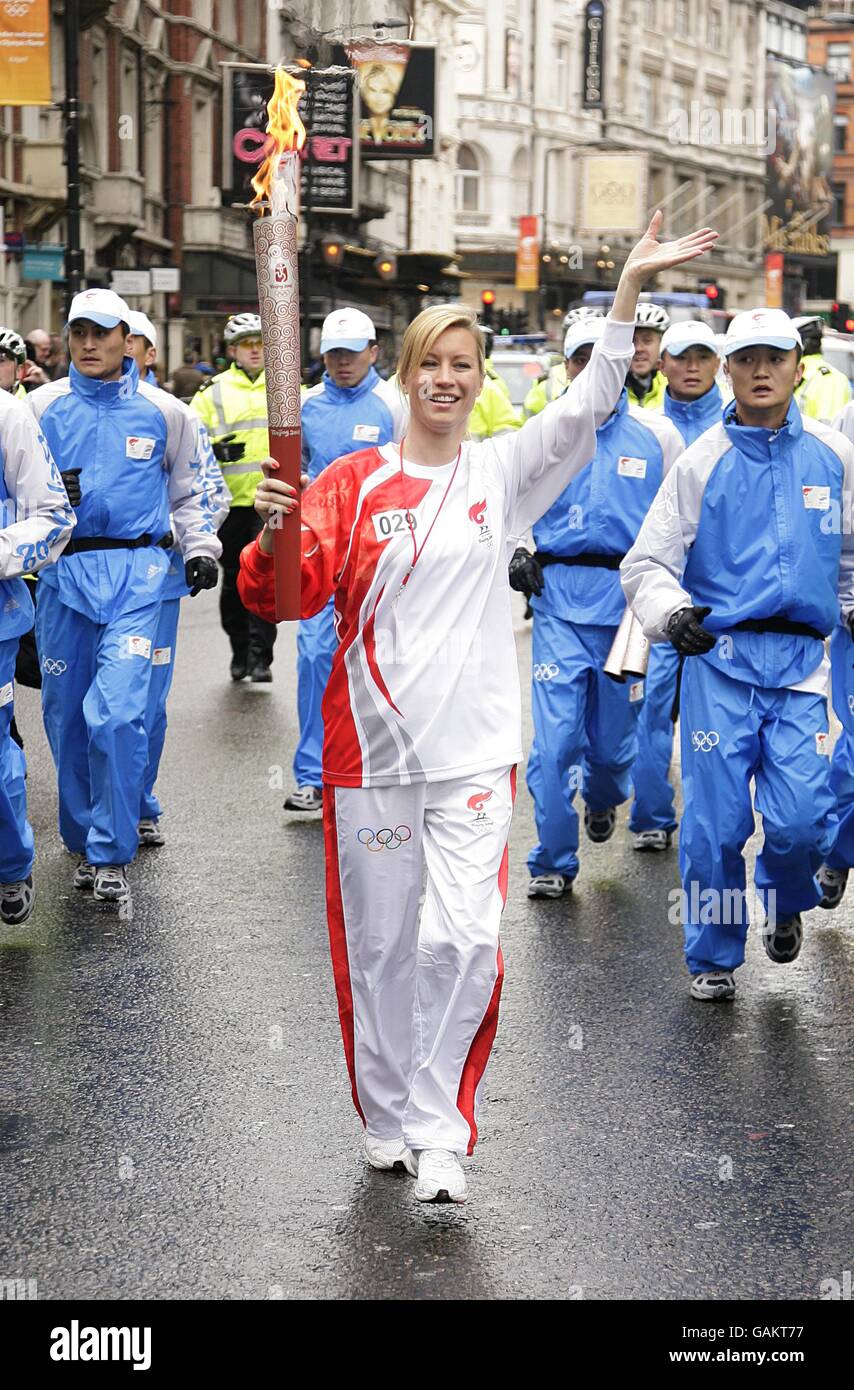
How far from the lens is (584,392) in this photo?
4.88 metres

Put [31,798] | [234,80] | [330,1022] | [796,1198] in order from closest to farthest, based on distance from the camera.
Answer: [796,1198]
[330,1022]
[31,798]
[234,80]

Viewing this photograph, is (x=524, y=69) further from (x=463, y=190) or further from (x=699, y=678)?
(x=699, y=678)

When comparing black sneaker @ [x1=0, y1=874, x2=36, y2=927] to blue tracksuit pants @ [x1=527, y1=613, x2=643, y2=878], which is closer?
black sneaker @ [x1=0, y1=874, x2=36, y2=927]

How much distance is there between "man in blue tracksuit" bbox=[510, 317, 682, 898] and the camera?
775 centimetres

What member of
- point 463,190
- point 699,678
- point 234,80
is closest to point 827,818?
point 699,678

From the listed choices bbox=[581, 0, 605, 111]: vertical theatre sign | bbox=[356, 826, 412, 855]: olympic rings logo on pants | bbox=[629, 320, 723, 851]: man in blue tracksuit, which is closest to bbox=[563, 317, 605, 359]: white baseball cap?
bbox=[629, 320, 723, 851]: man in blue tracksuit

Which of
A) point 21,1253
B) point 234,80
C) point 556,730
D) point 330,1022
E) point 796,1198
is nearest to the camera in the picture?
point 21,1253

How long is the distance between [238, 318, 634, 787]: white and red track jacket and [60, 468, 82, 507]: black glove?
2.98m

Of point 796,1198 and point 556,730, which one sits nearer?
point 796,1198

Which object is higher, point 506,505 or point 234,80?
point 234,80

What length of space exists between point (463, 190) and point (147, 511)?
72.3m
